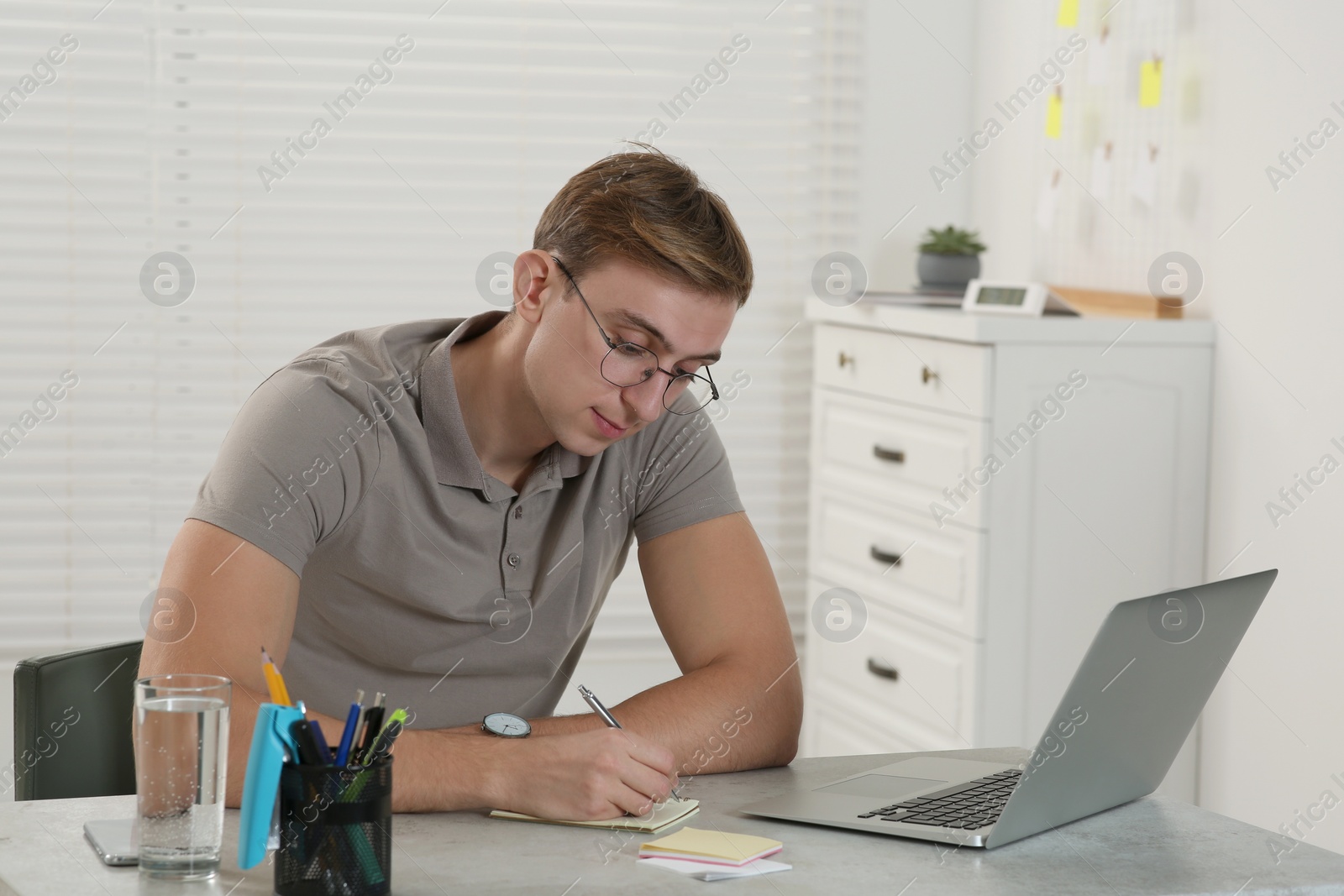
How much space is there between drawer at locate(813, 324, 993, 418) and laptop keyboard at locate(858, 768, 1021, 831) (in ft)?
4.73

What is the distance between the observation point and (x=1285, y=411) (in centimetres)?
255

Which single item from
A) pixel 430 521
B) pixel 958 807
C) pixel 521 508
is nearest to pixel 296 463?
pixel 430 521

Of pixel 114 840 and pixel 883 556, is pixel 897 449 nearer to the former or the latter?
pixel 883 556

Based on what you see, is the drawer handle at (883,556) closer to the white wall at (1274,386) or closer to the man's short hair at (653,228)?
the white wall at (1274,386)

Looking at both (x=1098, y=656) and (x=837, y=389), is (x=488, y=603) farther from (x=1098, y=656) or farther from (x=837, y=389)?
(x=837, y=389)

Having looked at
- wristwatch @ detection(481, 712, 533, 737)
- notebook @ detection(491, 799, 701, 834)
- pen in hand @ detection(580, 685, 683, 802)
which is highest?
pen in hand @ detection(580, 685, 683, 802)

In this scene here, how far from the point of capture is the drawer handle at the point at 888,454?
3068mm

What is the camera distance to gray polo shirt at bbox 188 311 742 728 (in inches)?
62.0

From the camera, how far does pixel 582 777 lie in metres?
1.28

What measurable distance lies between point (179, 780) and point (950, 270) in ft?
8.69

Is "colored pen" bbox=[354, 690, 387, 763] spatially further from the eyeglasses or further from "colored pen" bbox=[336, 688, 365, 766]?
the eyeglasses

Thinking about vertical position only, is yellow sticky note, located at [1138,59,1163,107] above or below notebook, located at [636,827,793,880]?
above

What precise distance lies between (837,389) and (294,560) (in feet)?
6.78

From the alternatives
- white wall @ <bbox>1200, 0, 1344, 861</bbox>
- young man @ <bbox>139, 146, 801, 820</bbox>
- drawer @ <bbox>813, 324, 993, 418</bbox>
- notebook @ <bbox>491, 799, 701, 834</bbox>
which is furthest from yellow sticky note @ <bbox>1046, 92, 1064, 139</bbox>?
notebook @ <bbox>491, 799, 701, 834</bbox>
